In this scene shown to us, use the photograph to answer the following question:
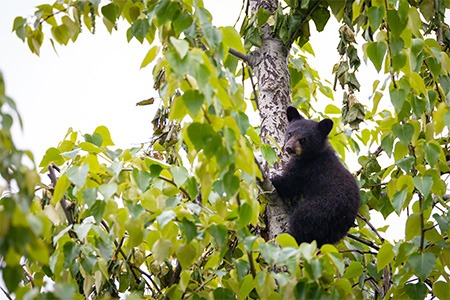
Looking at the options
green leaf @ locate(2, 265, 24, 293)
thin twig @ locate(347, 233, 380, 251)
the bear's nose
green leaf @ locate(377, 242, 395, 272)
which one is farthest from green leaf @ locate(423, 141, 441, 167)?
green leaf @ locate(2, 265, 24, 293)

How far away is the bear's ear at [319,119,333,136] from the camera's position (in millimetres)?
6180

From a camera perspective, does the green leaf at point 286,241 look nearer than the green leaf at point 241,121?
No

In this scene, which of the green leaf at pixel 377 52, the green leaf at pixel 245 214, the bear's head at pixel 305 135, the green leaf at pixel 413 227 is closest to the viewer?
the green leaf at pixel 245 214

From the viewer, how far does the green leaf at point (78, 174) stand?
10.6ft

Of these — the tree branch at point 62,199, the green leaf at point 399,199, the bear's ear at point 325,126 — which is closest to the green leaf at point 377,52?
the green leaf at point 399,199

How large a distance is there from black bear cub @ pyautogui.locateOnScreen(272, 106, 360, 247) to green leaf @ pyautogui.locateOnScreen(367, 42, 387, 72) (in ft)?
5.19

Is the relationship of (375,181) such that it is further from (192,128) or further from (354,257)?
(192,128)

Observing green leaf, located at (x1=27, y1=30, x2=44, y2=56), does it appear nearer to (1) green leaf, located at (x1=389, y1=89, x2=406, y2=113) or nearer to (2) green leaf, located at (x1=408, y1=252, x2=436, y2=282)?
(1) green leaf, located at (x1=389, y1=89, x2=406, y2=113)

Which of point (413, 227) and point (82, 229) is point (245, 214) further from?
point (413, 227)

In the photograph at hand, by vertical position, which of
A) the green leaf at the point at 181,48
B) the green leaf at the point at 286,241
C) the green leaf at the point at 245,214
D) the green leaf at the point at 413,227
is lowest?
the green leaf at the point at 413,227

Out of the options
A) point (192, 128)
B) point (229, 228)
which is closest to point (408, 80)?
point (229, 228)

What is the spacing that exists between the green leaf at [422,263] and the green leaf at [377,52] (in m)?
0.95

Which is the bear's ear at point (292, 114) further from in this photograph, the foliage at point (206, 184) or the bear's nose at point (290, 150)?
the foliage at point (206, 184)

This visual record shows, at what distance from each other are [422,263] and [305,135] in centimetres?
248
